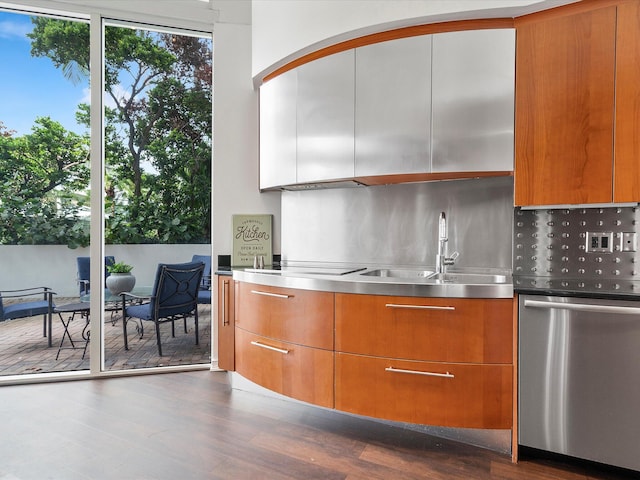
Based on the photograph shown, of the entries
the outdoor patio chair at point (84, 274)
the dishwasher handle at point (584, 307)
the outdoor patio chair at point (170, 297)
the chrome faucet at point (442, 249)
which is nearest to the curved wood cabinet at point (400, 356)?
the dishwasher handle at point (584, 307)

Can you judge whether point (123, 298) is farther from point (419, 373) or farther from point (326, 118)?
point (419, 373)

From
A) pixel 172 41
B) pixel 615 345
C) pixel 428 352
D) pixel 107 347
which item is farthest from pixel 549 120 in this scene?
pixel 107 347

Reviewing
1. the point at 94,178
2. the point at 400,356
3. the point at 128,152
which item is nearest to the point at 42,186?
the point at 94,178

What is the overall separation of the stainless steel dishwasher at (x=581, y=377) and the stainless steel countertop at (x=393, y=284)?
190 millimetres

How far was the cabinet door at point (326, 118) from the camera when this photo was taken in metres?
2.59

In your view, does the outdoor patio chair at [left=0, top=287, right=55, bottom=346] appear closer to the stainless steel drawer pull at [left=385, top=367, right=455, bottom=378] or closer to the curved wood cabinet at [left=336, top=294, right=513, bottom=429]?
the curved wood cabinet at [left=336, top=294, right=513, bottom=429]

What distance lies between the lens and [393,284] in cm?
207

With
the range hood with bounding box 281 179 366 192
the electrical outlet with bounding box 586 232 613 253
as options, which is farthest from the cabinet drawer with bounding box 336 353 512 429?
the range hood with bounding box 281 179 366 192

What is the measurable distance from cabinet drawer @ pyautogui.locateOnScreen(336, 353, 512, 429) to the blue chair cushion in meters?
2.44

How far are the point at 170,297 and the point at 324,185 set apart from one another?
5.19ft

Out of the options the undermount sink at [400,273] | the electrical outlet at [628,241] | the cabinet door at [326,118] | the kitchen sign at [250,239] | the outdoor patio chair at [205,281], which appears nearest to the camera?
the electrical outlet at [628,241]

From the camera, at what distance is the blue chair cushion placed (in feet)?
10.2

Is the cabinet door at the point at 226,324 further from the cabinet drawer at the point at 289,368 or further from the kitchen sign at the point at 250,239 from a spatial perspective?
the kitchen sign at the point at 250,239

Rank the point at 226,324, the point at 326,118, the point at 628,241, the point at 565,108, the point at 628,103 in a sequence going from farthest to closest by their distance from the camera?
the point at 226,324
the point at 326,118
the point at 628,241
the point at 565,108
the point at 628,103
